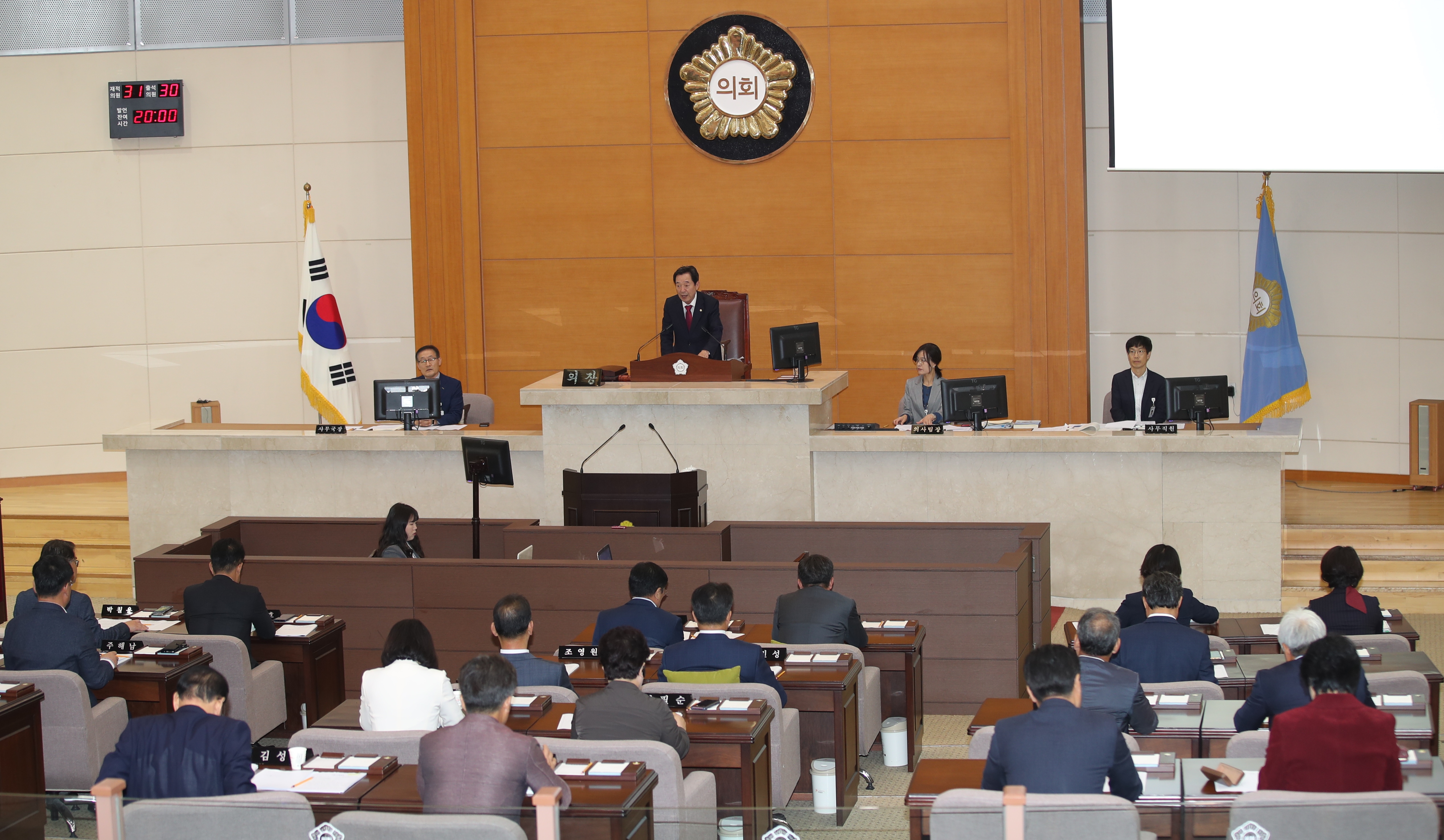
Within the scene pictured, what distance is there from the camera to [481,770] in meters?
3.64

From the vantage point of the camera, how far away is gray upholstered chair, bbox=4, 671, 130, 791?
204 inches

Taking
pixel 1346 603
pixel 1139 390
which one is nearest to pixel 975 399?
pixel 1139 390

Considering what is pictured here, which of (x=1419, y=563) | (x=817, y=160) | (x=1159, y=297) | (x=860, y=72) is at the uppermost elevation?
(x=860, y=72)

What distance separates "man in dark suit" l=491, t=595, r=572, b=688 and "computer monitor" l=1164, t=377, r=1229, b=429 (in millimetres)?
4597

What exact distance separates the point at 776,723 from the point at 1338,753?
6.35ft

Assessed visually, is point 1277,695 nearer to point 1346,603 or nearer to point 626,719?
point 1346,603

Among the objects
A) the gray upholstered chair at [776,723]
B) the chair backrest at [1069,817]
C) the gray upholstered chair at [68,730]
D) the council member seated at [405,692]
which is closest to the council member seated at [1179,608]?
the gray upholstered chair at [776,723]

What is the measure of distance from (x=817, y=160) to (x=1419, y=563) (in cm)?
502

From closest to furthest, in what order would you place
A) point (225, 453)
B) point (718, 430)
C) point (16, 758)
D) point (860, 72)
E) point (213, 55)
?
point (16, 758) < point (718, 430) < point (225, 453) < point (860, 72) < point (213, 55)

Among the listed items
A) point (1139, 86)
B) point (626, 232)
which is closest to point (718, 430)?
point (626, 232)

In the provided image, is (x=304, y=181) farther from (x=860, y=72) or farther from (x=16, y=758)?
(x=16, y=758)

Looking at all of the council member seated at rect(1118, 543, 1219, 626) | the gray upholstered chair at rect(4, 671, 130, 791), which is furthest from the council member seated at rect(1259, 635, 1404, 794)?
the gray upholstered chair at rect(4, 671, 130, 791)

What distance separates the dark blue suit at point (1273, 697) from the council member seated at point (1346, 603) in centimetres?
133

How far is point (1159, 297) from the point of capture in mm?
10766
